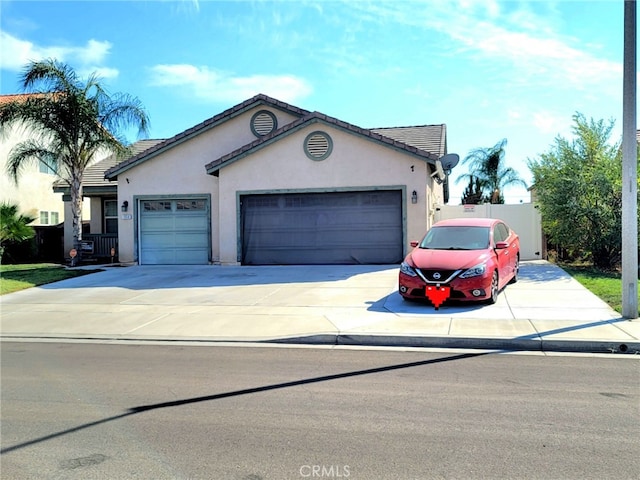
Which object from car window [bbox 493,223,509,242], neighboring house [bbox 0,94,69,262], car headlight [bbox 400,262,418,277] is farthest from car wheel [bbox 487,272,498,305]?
neighboring house [bbox 0,94,69,262]

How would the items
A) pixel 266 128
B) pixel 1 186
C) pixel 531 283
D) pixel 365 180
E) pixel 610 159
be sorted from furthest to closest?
pixel 1 186 < pixel 266 128 < pixel 365 180 < pixel 610 159 < pixel 531 283

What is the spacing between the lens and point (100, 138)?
1844 cm

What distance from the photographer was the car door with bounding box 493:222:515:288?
11.2m

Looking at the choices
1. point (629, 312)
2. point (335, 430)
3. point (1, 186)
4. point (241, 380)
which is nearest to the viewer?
point (335, 430)

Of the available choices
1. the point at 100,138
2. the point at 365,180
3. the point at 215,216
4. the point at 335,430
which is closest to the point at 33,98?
the point at 100,138

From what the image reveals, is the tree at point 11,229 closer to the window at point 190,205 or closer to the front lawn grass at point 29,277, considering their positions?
the front lawn grass at point 29,277

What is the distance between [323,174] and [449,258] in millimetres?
7724

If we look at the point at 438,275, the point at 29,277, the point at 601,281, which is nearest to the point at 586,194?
the point at 601,281

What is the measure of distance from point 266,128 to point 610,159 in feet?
37.3

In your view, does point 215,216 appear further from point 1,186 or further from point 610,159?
point 1,186

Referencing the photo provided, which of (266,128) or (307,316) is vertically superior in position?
(266,128)

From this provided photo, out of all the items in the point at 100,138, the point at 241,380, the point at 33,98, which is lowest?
the point at 241,380

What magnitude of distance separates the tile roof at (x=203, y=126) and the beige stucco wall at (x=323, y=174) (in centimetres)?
232

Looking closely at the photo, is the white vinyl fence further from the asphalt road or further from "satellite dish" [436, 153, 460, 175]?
the asphalt road
